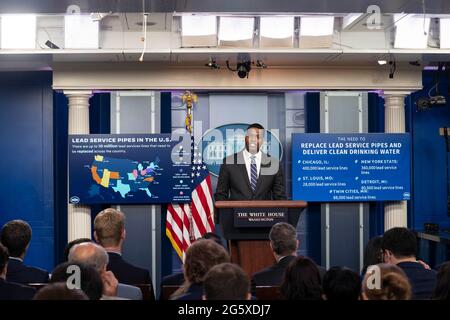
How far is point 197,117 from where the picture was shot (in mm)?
8016

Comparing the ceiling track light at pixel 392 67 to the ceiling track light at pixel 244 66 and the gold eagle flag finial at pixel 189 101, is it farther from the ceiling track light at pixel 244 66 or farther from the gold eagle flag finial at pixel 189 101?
the gold eagle flag finial at pixel 189 101

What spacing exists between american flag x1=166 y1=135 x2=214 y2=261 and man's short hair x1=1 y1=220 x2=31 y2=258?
3.22 metres

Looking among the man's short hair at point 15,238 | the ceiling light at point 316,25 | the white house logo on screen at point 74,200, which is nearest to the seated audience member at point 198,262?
the man's short hair at point 15,238

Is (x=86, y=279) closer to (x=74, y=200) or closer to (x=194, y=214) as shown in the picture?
(x=194, y=214)

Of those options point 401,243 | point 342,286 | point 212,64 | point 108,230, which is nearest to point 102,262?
point 108,230

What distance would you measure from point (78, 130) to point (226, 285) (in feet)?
17.5

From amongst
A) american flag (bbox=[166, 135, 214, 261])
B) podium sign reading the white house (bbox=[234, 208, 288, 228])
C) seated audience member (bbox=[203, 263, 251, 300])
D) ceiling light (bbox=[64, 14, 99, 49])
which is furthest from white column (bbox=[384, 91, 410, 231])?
seated audience member (bbox=[203, 263, 251, 300])

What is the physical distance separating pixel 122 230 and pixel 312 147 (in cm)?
392

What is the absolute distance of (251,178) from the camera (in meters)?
5.92

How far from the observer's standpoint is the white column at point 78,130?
24.3 ft

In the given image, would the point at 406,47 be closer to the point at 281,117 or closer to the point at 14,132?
the point at 281,117


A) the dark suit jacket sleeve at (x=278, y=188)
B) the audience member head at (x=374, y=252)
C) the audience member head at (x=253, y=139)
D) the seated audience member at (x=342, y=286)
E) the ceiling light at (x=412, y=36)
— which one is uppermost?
the ceiling light at (x=412, y=36)

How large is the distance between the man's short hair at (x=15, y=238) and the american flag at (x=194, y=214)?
127 inches
